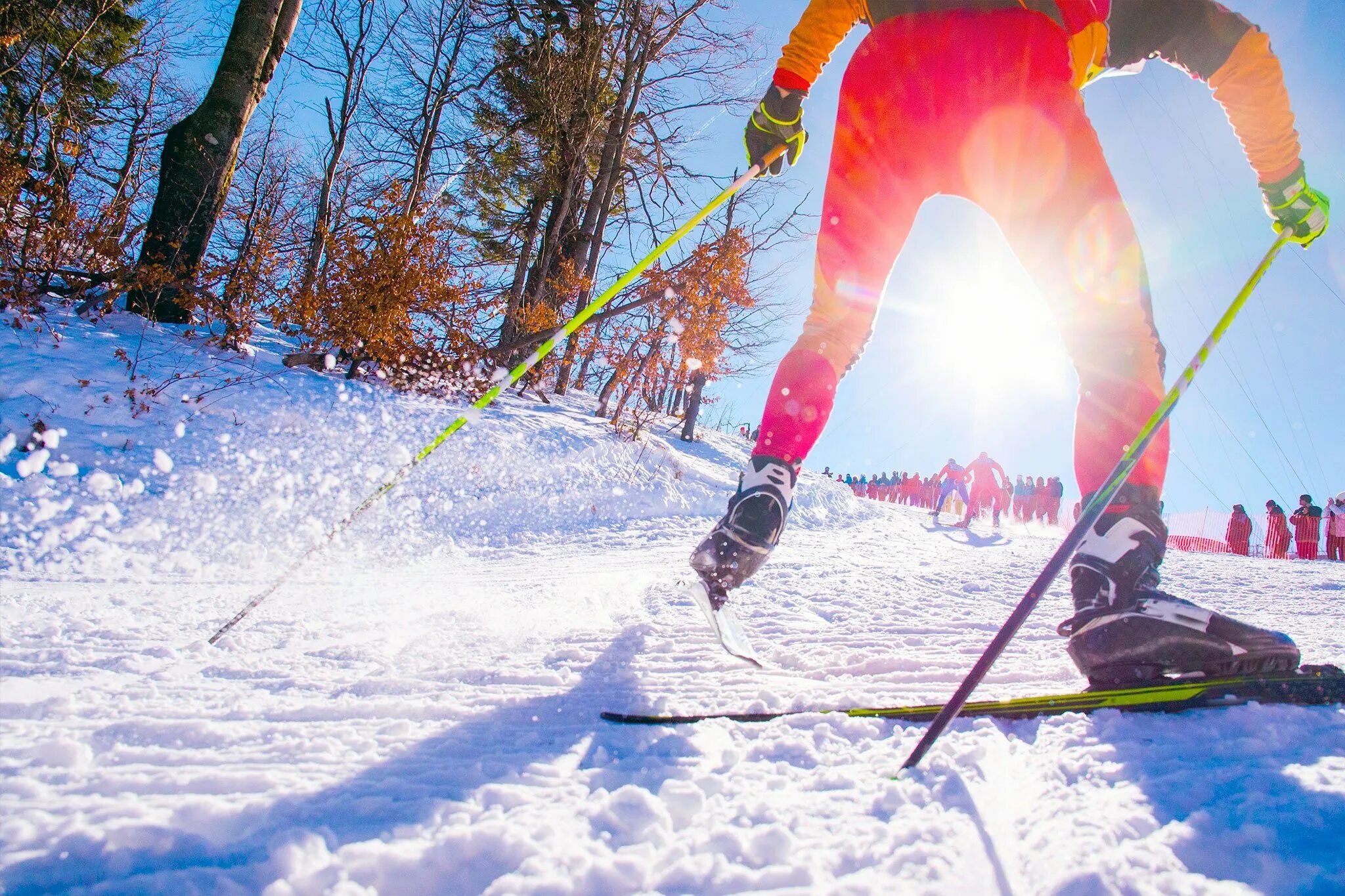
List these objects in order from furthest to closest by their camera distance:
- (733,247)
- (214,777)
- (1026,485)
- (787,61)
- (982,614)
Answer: (1026,485)
(733,247)
(982,614)
(787,61)
(214,777)

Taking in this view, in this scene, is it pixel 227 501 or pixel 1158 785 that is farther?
pixel 227 501

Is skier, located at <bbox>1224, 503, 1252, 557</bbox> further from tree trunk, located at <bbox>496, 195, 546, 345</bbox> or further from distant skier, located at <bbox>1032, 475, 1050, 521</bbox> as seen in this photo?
tree trunk, located at <bbox>496, 195, 546, 345</bbox>

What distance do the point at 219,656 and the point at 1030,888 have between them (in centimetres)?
155

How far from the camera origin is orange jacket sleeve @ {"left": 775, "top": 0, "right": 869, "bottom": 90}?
5.53 ft

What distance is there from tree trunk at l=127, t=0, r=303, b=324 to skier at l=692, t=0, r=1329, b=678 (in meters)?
6.59

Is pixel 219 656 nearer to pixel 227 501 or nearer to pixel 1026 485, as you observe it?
pixel 227 501

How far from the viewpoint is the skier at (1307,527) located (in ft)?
33.9

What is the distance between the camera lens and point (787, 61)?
1776 millimetres

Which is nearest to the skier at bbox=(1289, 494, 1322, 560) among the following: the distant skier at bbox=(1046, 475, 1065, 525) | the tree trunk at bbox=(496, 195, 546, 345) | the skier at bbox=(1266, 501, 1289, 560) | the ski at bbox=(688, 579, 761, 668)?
the skier at bbox=(1266, 501, 1289, 560)

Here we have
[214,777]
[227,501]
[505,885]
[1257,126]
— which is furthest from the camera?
[227,501]

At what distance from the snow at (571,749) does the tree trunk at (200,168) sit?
3.50 metres

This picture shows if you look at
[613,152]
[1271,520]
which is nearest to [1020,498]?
[1271,520]

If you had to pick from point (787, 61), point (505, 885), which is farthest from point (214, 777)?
point (787, 61)

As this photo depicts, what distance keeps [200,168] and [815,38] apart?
6.80m
